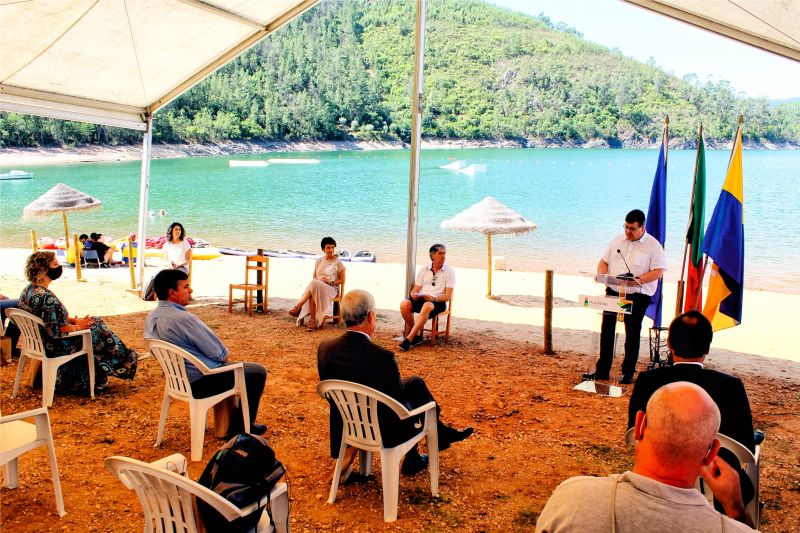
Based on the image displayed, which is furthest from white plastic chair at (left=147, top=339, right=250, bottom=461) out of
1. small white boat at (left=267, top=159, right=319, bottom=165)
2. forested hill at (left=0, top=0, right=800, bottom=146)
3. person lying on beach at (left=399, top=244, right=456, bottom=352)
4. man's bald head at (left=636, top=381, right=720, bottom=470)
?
small white boat at (left=267, top=159, right=319, bottom=165)

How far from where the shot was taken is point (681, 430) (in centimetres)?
159

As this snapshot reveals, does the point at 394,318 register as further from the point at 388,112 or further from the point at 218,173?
the point at 388,112

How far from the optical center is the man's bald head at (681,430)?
158 centimetres

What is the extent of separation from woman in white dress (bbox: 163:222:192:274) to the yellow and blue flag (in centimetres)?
610

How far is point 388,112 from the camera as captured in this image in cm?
7869

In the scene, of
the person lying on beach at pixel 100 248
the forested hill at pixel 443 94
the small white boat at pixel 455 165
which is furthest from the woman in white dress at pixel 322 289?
the forested hill at pixel 443 94

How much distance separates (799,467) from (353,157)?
76.1 m

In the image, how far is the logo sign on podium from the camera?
5.23 meters

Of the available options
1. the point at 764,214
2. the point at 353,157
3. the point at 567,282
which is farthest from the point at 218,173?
the point at 567,282

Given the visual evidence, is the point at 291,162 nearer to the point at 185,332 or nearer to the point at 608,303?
the point at 608,303

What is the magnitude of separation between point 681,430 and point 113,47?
710cm

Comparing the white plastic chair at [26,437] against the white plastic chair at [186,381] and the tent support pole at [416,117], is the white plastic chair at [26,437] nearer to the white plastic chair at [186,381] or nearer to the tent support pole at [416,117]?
the white plastic chair at [186,381]

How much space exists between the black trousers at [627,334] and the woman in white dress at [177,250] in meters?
5.27

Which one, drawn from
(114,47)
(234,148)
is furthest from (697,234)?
(234,148)
